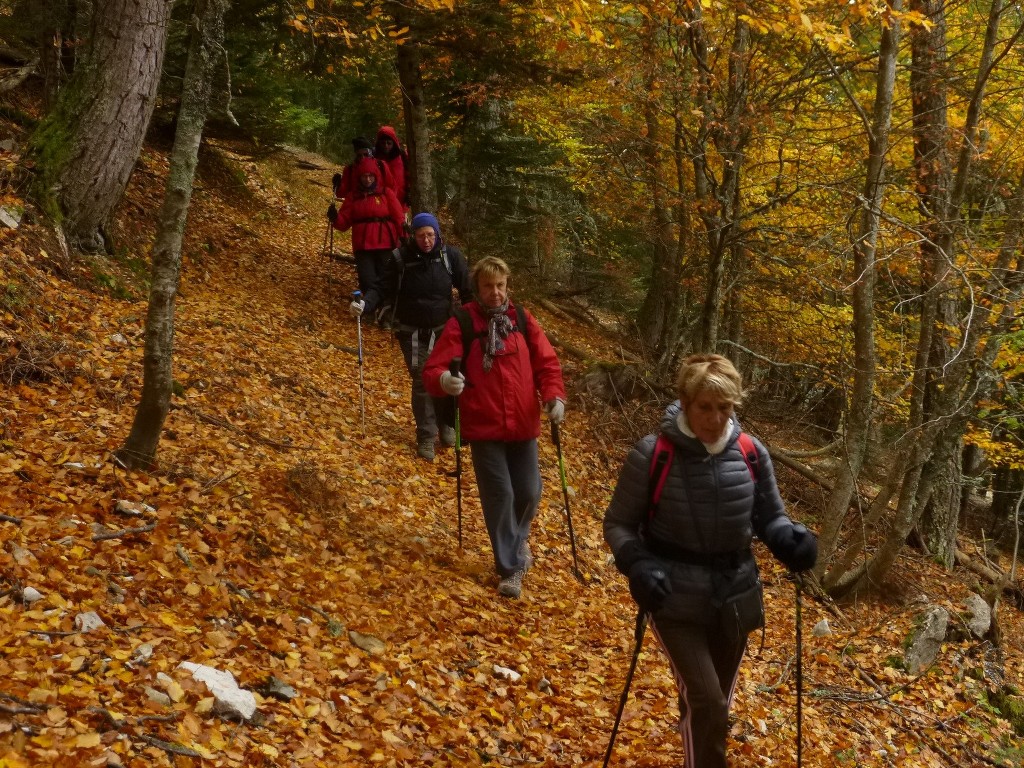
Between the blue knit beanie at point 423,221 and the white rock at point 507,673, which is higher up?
the blue knit beanie at point 423,221

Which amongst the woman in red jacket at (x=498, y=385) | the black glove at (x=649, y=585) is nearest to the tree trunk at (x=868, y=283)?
the woman in red jacket at (x=498, y=385)

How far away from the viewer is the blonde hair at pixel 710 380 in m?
3.57

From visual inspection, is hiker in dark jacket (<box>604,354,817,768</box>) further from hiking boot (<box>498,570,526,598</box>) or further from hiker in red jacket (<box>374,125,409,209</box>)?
hiker in red jacket (<box>374,125,409,209</box>)

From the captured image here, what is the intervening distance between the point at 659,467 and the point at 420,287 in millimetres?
5173

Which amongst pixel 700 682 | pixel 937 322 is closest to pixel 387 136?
pixel 937 322

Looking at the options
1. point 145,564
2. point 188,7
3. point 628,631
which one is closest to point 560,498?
point 628,631

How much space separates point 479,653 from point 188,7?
1026 cm

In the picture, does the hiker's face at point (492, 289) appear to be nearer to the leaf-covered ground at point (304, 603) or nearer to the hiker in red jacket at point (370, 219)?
the leaf-covered ground at point (304, 603)

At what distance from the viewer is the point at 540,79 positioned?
1167 cm

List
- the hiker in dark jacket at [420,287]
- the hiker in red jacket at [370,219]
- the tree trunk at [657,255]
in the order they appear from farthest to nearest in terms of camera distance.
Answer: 1. the tree trunk at [657,255]
2. the hiker in red jacket at [370,219]
3. the hiker in dark jacket at [420,287]

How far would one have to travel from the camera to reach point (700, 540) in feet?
12.0

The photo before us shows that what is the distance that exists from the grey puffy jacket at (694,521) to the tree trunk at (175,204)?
3.40 m

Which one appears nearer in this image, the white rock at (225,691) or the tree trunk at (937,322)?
the white rock at (225,691)

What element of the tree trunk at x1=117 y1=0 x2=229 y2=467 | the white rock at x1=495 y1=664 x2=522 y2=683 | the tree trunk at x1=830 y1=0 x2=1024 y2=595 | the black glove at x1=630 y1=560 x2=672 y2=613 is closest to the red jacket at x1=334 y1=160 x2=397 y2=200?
the tree trunk at x1=117 y1=0 x2=229 y2=467
